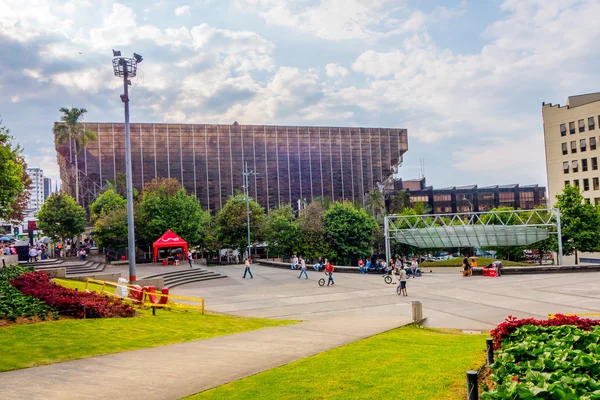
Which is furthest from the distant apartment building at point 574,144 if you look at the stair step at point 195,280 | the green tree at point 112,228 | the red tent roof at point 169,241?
the green tree at point 112,228

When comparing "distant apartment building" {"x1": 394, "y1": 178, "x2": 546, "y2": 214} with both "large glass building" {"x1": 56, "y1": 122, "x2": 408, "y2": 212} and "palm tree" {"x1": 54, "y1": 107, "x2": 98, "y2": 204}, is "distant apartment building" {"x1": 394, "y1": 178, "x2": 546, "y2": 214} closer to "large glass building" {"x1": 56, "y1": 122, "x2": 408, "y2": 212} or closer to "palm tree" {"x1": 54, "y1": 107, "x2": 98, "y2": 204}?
"large glass building" {"x1": 56, "y1": 122, "x2": 408, "y2": 212}

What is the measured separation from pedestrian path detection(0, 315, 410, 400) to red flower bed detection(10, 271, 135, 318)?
372 cm

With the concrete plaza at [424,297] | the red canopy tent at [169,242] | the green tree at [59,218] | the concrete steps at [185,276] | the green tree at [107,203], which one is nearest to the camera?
the concrete plaza at [424,297]

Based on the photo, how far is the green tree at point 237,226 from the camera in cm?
5234

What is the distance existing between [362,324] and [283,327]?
251 cm

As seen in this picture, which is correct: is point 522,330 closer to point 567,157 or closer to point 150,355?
point 150,355

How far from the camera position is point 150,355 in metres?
10.4

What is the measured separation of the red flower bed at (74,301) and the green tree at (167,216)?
99.8ft

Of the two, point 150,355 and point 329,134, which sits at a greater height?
point 329,134

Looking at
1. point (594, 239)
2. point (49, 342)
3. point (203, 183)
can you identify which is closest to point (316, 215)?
point (594, 239)

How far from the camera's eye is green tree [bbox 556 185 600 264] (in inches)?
1758

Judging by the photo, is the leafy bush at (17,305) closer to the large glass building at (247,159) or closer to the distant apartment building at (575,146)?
the large glass building at (247,159)

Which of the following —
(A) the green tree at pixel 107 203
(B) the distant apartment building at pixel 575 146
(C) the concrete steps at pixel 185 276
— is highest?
(B) the distant apartment building at pixel 575 146

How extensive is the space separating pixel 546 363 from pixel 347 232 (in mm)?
43631
